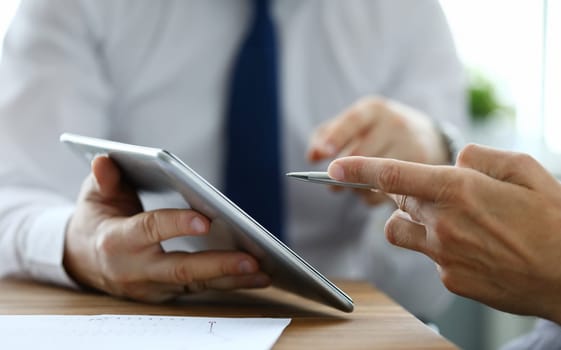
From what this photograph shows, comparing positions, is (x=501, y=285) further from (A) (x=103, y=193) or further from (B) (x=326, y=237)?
(B) (x=326, y=237)

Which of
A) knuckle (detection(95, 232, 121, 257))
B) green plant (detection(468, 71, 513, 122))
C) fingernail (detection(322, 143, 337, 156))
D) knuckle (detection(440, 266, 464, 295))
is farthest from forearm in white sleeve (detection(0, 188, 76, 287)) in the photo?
green plant (detection(468, 71, 513, 122))

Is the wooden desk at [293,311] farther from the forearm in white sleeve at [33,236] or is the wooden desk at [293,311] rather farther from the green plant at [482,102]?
the green plant at [482,102]

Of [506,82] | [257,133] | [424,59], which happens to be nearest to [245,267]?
[257,133]

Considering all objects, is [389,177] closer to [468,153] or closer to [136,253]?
[468,153]

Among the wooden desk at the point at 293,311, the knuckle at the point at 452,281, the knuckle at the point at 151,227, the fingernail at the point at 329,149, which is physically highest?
the fingernail at the point at 329,149

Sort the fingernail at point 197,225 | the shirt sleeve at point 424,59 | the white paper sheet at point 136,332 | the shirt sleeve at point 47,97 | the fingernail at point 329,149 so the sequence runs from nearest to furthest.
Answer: the white paper sheet at point 136,332, the fingernail at point 197,225, the fingernail at point 329,149, the shirt sleeve at point 47,97, the shirt sleeve at point 424,59

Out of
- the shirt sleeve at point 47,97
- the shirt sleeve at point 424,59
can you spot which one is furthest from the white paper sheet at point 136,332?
the shirt sleeve at point 424,59

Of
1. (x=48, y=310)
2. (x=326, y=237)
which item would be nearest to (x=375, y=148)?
(x=326, y=237)

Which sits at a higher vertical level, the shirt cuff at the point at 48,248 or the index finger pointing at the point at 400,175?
the index finger pointing at the point at 400,175

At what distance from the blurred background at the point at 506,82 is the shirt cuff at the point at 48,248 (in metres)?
1.74

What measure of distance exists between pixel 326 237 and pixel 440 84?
403 mm

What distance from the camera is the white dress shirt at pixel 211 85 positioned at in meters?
1.21

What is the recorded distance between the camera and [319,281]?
2.02 feet

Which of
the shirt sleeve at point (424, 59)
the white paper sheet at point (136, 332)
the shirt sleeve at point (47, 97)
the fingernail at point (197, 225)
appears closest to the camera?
the white paper sheet at point (136, 332)
